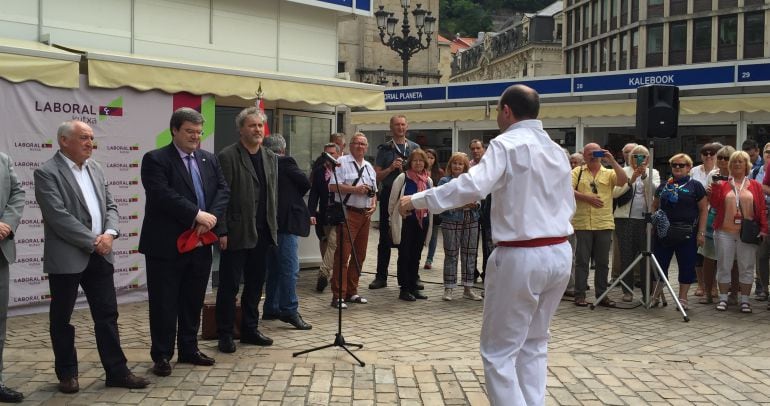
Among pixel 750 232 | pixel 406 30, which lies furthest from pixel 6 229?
pixel 406 30

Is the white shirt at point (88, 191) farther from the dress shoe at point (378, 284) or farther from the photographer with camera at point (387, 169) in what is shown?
the dress shoe at point (378, 284)

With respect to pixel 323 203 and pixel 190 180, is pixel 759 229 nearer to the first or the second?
pixel 323 203

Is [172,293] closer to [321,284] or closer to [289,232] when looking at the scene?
[289,232]

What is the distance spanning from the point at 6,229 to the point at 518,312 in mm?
3409

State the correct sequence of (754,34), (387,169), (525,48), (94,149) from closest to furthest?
(94,149) → (387,169) → (754,34) → (525,48)

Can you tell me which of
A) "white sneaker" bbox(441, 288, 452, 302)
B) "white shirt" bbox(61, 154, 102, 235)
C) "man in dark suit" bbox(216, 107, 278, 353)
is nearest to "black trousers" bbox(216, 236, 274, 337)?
"man in dark suit" bbox(216, 107, 278, 353)

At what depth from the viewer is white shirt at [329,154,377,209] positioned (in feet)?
29.7

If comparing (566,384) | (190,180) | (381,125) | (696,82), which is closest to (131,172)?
(190,180)

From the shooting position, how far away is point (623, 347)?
23.7 ft

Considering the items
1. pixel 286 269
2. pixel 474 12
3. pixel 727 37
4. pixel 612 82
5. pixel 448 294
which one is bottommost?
pixel 448 294

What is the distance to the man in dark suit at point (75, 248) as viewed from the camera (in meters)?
5.35

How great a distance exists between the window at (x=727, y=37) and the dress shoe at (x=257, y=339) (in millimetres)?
60428

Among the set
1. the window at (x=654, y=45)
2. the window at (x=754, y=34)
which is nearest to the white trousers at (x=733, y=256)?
the window at (x=754, y=34)

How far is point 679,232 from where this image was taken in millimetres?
8867
